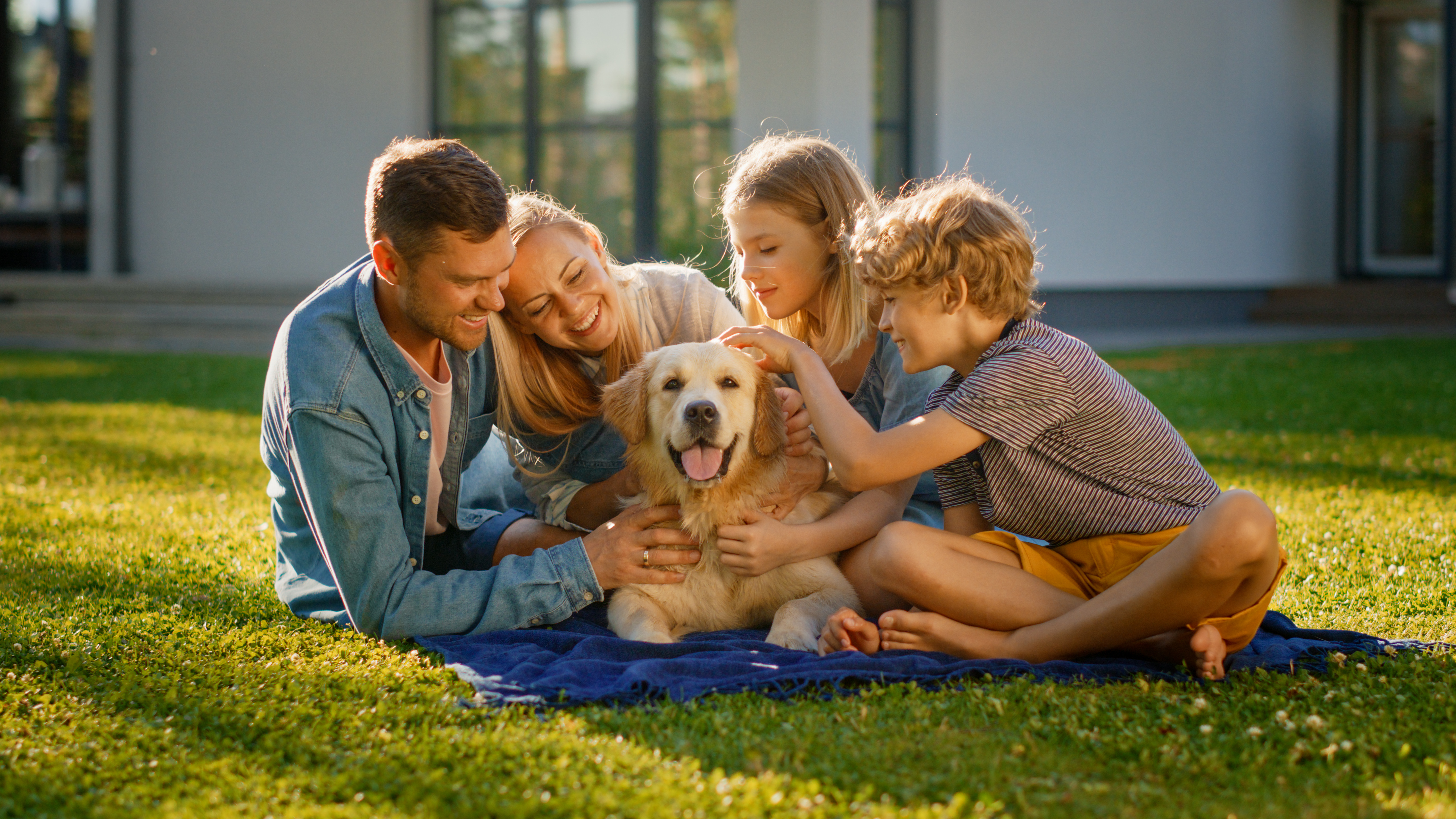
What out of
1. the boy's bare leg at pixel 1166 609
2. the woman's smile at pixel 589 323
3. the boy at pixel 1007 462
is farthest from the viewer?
the woman's smile at pixel 589 323

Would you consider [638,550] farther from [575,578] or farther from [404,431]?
[404,431]

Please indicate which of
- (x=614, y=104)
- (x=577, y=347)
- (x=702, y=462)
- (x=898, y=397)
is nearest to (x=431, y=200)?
(x=577, y=347)

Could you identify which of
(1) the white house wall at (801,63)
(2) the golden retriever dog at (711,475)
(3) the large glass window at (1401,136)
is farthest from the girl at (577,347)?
(3) the large glass window at (1401,136)

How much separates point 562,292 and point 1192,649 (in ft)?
7.07

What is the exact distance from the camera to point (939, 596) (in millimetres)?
3148

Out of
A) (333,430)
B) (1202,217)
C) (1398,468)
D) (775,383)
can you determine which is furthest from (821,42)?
(333,430)

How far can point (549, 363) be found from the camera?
4062mm

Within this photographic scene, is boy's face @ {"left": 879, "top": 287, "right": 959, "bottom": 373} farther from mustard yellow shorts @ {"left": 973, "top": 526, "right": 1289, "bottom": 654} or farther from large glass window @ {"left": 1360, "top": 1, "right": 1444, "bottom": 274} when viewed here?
large glass window @ {"left": 1360, "top": 1, "right": 1444, "bottom": 274}

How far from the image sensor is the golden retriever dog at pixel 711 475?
11.6 feet

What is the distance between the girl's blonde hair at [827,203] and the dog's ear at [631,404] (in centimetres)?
62

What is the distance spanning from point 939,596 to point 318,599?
1880 millimetres

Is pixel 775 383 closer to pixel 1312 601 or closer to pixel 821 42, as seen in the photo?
pixel 1312 601

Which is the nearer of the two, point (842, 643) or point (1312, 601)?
point (842, 643)

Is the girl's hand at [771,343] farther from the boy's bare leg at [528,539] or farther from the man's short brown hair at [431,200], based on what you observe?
the boy's bare leg at [528,539]
